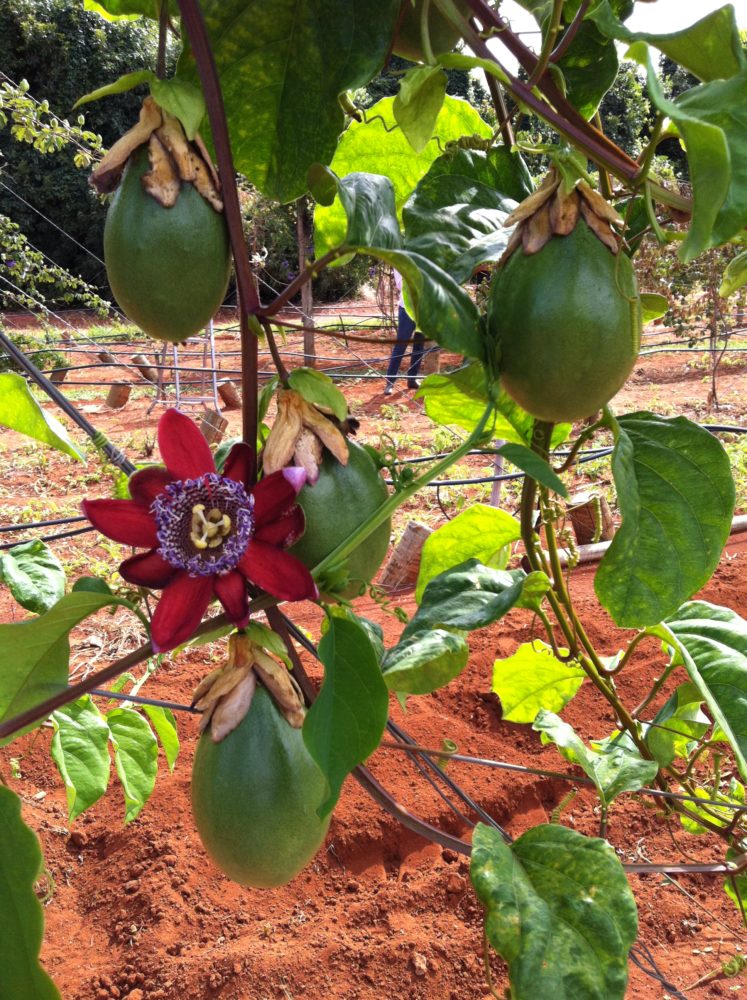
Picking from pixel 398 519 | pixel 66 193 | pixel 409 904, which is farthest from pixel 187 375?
pixel 409 904

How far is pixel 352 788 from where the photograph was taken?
1.73 meters

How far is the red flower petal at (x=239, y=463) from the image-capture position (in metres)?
0.46

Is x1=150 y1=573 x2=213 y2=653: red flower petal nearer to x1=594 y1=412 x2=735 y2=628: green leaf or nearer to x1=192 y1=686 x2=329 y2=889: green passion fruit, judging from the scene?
x1=192 y1=686 x2=329 y2=889: green passion fruit

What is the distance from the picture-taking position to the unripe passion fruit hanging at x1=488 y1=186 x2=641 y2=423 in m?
0.45

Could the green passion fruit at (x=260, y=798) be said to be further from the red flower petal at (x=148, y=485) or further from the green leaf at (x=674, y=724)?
the green leaf at (x=674, y=724)

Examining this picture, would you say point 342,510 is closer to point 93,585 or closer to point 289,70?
point 93,585

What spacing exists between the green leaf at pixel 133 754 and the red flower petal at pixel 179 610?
2.22ft

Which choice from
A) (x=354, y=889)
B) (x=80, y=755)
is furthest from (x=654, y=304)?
(x=354, y=889)

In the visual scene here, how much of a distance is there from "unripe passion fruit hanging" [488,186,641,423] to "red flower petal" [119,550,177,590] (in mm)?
206

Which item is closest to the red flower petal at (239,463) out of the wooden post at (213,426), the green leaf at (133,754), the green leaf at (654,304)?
the green leaf at (654,304)

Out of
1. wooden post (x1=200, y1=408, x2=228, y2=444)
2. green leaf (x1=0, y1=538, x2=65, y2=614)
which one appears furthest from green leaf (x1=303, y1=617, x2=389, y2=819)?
wooden post (x1=200, y1=408, x2=228, y2=444)

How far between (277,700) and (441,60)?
349mm

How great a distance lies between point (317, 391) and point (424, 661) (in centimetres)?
17

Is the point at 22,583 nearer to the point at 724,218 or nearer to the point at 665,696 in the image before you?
the point at 724,218
